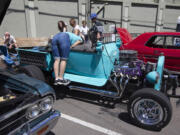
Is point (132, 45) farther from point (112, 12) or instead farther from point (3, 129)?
point (112, 12)

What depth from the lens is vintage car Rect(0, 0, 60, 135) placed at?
1814 millimetres

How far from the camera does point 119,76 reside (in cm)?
357

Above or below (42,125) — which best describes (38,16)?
above

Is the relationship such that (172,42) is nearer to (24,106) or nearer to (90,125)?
(90,125)

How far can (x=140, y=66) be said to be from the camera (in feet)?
11.8

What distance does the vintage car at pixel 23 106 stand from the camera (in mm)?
1814

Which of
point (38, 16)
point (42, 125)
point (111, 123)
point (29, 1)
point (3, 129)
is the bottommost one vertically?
A: point (111, 123)

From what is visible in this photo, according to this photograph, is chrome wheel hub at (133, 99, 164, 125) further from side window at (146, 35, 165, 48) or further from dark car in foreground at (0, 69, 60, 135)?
side window at (146, 35, 165, 48)

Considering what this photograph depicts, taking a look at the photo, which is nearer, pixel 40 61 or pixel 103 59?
pixel 103 59

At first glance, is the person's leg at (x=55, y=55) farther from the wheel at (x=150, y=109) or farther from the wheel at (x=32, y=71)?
the wheel at (x=150, y=109)

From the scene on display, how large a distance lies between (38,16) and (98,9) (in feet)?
14.7

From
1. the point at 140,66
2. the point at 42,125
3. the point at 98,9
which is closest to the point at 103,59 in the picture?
the point at 140,66

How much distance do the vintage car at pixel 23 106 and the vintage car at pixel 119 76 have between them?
1438 millimetres

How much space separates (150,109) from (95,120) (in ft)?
3.43
